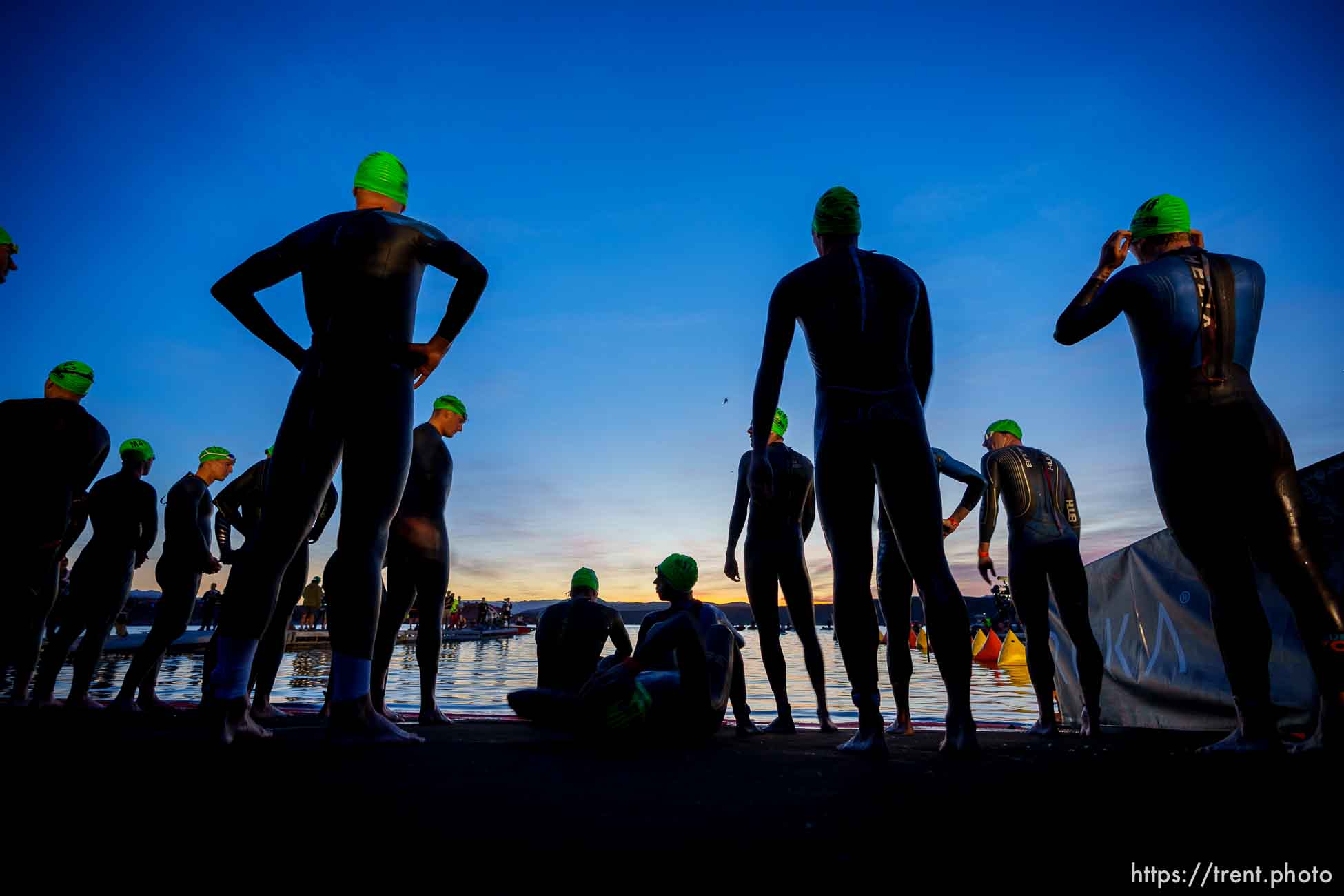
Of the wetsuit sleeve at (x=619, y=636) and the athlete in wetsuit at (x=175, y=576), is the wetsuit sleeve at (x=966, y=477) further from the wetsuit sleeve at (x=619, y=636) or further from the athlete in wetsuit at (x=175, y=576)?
→ the athlete in wetsuit at (x=175, y=576)

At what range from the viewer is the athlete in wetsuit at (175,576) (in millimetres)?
5613

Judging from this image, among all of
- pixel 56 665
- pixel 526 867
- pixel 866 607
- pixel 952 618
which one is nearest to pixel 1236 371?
pixel 952 618

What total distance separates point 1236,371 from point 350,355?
4.13m

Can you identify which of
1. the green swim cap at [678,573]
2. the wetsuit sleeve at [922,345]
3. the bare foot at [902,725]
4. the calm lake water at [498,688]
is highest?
the wetsuit sleeve at [922,345]

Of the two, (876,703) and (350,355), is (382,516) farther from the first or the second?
(876,703)

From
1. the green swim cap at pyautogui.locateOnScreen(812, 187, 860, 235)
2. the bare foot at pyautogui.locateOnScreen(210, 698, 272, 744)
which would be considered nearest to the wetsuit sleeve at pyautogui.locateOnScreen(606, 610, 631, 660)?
the bare foot at pyautogui.locateOnScreen(210, 698, 272, 744)

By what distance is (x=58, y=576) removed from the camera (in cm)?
607

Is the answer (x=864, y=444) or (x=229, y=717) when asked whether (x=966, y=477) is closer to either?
(x=864, y=444)

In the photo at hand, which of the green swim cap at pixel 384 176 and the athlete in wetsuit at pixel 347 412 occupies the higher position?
the green swim cap at pixel 384 176

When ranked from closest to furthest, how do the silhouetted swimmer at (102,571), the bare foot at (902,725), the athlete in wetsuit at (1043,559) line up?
the bare foot at (902,725) → the athlete in wetsuit at (1043,559) → the silhouetted swimmer at (102,571)

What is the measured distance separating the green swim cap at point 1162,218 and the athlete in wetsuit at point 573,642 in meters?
4.11

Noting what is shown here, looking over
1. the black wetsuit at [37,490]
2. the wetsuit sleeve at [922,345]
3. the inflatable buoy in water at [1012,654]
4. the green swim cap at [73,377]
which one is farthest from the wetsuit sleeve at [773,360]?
the inflatable buoy in water at [1012,654]

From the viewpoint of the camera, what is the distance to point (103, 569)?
19.4ft

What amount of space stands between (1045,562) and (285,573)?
5.29 m
